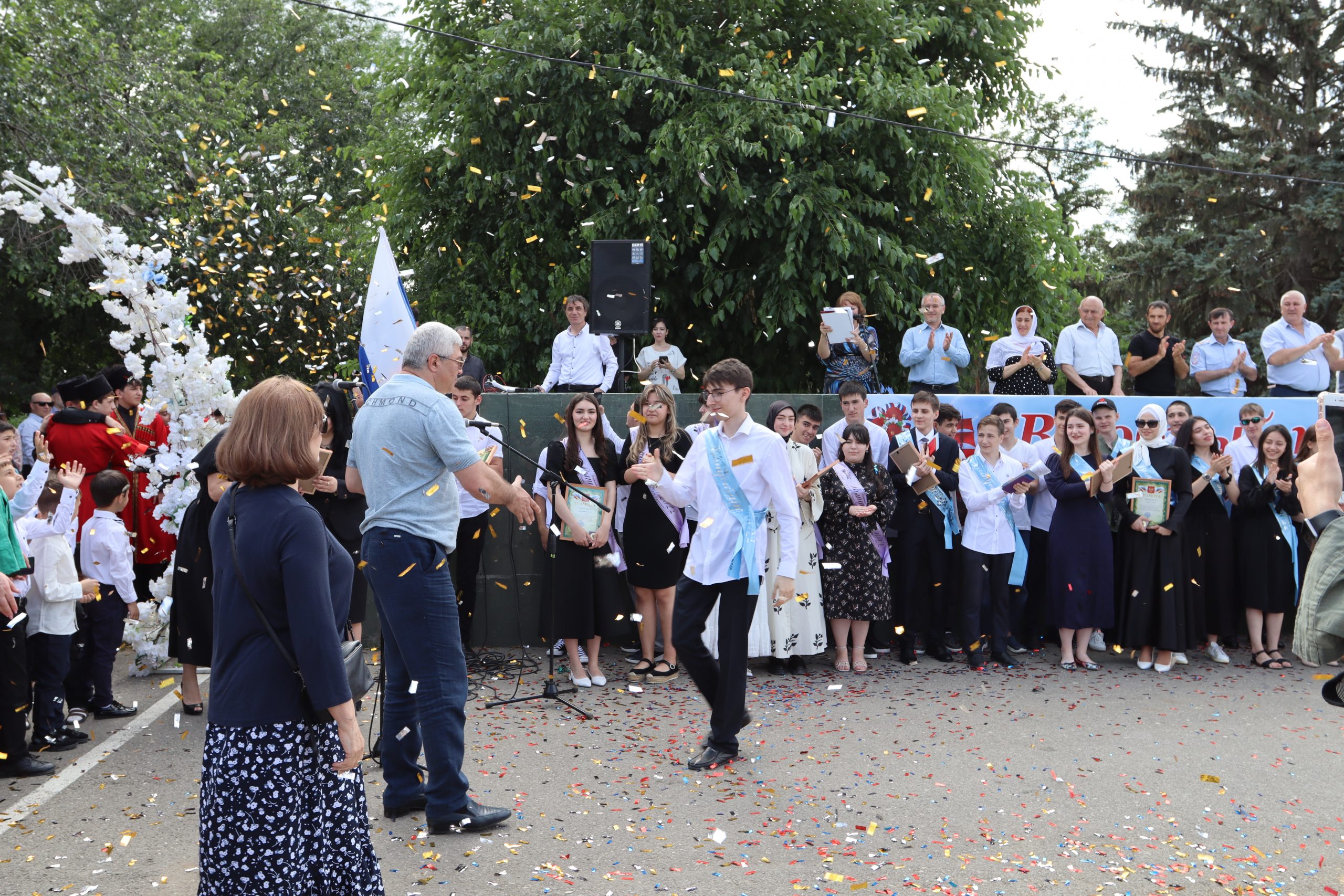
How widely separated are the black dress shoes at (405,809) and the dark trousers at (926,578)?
4373 mm

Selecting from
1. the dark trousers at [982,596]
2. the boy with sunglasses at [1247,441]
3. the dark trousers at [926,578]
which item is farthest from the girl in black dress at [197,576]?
the boy with sunglasses at [1247,441]

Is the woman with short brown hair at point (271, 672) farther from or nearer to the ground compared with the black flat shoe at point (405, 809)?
farther from the ground

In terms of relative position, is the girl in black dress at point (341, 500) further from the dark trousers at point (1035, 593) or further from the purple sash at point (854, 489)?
the dark trousers at point (1035, 593)

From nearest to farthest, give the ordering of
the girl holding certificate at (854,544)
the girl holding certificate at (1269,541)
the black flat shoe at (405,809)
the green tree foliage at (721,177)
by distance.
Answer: the black flat shoe at (405,809)
the girl holding certificate at (854,544)
the girl holding certificate at (1269,541)
the green tree foliage at (721,177)

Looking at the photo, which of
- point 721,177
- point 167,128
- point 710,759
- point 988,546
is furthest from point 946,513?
point 167,128

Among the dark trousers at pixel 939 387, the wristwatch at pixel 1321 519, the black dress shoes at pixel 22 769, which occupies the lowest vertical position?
the black dress shoes at pixel 22 769

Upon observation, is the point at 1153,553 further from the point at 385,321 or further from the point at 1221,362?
the point at 385,321

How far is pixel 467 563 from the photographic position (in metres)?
8.20

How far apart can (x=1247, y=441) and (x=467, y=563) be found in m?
6.28

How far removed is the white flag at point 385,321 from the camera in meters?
6.97

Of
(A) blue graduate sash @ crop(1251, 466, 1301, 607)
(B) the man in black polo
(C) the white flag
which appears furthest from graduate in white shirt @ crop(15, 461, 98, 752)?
(B) the man in black polo

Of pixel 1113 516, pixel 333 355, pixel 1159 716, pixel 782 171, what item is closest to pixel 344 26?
pixel 333 355

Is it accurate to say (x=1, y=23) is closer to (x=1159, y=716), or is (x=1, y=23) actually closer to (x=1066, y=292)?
(x=1066, y=292)

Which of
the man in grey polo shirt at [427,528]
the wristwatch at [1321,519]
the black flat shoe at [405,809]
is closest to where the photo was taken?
the wristwatch at [1321,519]
